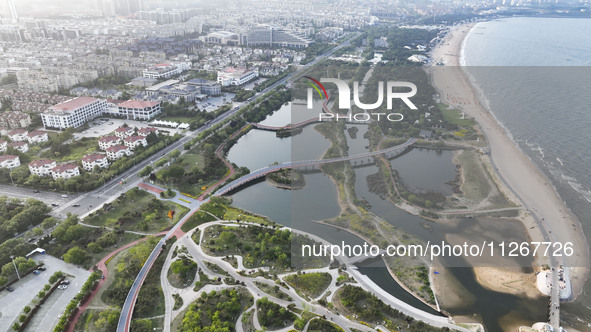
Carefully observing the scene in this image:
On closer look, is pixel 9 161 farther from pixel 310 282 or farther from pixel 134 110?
pixel 310 282

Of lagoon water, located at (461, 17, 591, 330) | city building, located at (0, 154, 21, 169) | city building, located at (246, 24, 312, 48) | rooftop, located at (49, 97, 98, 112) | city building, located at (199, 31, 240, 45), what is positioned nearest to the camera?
lagoon water, located at (461, 17, 591, 330)

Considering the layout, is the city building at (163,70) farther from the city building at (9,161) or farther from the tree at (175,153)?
the city building at (9,161)

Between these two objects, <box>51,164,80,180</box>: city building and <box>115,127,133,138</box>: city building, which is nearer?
<box>51,164,80,180</box>: city building

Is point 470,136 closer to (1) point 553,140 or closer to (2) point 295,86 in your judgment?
(1) point 553,140

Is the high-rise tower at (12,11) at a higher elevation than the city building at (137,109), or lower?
higher

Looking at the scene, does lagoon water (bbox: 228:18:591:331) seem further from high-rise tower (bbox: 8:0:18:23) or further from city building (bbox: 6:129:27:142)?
high-rise tower (bbox: 8:0:18:23)

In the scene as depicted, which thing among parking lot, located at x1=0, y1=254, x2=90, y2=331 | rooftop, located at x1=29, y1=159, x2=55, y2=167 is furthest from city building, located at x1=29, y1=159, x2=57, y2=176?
parking lot, located at x1=0, y1=254, x2=90, y2=331

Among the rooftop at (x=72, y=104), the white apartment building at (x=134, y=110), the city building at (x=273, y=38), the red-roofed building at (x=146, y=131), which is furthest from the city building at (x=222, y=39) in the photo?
the red-roofed building at (x=146, y=131)

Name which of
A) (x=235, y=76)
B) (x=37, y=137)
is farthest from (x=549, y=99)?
(x=37, y=137)
